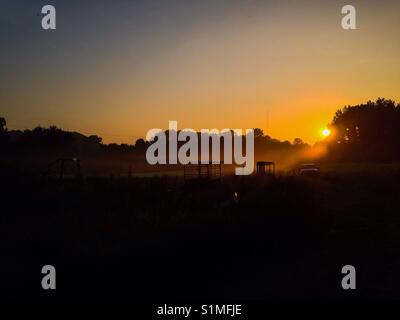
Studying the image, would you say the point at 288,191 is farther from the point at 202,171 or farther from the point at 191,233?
the point at 202,171

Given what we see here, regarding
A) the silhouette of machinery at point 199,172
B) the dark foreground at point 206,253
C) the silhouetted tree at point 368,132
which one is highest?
the silhouetted tree at point 368,132

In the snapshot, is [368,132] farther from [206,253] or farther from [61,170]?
[206,253]

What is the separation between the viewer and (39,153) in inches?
3369

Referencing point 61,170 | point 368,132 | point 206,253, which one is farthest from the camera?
point 368,132

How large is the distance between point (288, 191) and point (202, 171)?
61.2 ft

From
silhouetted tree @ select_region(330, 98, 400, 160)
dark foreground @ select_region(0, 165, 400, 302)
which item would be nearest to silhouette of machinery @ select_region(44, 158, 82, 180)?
dark foreground @ select_region(0, 165, 400, 302)

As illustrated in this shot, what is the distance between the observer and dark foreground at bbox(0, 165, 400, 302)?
465 inches

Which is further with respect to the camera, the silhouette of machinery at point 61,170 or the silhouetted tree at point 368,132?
the silhouetted tree at point 368,132

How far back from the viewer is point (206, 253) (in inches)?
527

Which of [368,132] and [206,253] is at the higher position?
[368,132]

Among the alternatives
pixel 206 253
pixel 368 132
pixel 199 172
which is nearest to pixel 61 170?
pixel 199 172

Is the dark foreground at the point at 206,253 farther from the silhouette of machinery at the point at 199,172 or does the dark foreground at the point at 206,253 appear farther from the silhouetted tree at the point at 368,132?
the silhouetted tree at the point at 368,132

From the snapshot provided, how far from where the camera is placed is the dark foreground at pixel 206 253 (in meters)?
11.8

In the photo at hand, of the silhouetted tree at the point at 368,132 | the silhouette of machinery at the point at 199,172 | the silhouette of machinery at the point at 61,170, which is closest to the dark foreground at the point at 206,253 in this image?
the silhouette of machinery at the point at 61,170
